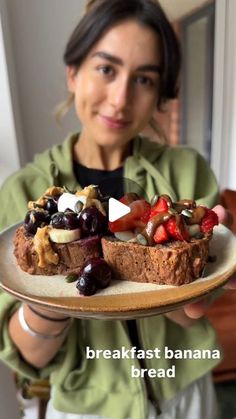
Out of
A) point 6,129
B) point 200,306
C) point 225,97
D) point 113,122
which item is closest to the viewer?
point 200,306

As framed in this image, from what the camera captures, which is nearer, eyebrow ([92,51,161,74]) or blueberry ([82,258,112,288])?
blueberry ([82,258,112,288])

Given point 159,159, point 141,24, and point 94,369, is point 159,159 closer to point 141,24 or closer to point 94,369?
point 141,24

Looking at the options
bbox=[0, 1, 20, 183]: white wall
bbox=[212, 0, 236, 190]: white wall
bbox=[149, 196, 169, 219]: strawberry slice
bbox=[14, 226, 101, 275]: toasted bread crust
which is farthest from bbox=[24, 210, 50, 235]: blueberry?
bbox=[212, 0, 236, 190]: white wall

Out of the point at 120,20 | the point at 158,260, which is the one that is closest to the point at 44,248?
the point at 158,260

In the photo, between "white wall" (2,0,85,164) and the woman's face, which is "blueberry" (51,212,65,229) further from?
"white wall" (2,0,85,164)

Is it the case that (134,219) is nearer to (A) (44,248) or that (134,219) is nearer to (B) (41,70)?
(A) (44,248)

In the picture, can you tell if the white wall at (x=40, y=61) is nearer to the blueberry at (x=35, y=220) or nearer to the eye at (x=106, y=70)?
the eye at (x=106, y=70)
